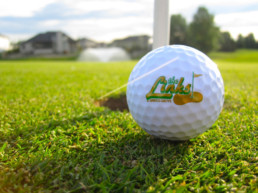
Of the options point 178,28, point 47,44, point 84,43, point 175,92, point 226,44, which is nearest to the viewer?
point 175,92

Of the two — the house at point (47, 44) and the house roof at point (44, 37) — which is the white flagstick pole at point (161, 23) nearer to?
the house at point (47, 44)

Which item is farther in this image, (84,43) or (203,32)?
(84,43)

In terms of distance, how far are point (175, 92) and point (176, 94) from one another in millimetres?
20

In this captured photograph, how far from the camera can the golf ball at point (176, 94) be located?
6.09 feet

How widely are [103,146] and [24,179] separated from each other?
0.70m

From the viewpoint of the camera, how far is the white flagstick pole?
2986mm

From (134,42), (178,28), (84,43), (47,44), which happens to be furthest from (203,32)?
(47,44)

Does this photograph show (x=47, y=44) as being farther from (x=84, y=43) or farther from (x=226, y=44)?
(x=226, y=44)

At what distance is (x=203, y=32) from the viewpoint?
2174 inches

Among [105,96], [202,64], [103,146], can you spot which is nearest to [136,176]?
[103,146]

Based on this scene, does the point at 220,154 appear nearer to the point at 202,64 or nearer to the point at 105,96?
the point at 202,64

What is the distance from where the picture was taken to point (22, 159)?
1783 millimetres

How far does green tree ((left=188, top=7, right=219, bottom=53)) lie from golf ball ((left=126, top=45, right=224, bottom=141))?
5579 cm

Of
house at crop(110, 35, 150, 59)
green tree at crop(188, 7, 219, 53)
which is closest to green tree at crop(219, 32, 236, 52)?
green tree at crop(188, 7, 219, 53)
